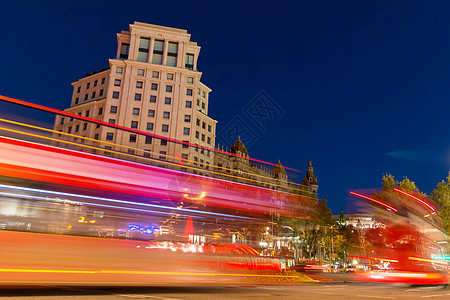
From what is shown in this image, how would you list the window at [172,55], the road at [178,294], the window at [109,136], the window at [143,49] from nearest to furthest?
the road at [178,294] → the window at [109,136] → the window at [143,49] → the window at [172,55]

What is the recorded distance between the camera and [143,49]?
225ft

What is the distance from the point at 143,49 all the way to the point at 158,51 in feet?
9.28

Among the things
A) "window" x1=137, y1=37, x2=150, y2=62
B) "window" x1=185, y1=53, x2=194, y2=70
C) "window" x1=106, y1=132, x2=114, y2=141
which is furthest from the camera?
"window" x1=185, y1=53, x2=194, y2=70

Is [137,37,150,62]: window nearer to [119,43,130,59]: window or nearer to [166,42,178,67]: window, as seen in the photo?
[119,43,130,59]: window

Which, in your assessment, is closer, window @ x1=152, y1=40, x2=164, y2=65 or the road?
the road

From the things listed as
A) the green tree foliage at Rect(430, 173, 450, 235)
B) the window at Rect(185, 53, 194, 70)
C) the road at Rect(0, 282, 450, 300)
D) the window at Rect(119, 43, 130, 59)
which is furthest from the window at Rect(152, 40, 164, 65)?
the road at Rect(0, 282, 450, 300)

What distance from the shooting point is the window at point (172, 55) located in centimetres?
6912

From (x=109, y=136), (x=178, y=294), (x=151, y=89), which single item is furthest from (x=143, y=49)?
(x=178, y=294)

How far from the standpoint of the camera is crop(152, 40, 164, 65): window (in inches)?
2699

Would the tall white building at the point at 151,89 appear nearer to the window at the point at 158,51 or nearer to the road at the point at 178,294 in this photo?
the window at the point at 158,51

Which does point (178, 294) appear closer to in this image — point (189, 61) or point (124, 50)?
point (124, 50)

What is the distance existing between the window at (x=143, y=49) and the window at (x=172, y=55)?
4024 millimetres

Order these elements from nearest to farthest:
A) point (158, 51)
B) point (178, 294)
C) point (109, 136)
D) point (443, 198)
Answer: point (178, 294), point (443, 198), point (109, 136), point (158, 51)

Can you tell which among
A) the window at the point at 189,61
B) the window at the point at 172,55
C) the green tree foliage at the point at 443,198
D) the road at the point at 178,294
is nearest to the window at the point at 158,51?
the window at the point at 172,55
